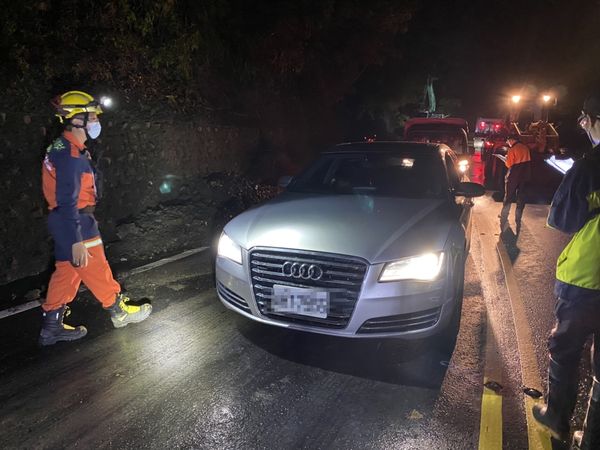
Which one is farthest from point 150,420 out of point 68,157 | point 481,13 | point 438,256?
point 481,13

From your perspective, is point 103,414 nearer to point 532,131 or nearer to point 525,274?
point 525,274

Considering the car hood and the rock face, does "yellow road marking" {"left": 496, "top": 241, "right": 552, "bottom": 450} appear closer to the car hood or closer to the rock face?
the car hood

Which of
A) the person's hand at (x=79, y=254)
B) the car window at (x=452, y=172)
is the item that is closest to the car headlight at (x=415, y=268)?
the car window at (x=452, y=172)

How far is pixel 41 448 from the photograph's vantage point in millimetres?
2545

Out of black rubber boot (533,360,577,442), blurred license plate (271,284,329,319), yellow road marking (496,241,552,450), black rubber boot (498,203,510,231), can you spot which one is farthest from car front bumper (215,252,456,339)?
black rubber boot (498,203,510,231)

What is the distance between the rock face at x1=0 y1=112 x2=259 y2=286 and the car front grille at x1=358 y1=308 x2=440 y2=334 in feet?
8.30

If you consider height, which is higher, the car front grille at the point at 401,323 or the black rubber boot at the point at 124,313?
the car front grille at the point at 401,323

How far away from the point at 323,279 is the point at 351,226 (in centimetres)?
58

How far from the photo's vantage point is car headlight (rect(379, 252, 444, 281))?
3170mm

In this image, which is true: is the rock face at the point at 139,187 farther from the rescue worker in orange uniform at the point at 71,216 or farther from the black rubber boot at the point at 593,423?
the black rubber boot at the point at 593,423

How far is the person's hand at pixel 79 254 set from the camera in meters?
3.45

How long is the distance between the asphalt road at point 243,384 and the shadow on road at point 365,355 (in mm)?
13

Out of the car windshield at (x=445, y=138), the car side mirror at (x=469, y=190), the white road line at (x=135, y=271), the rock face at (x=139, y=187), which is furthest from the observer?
the car windshield at (x=445, y=138)

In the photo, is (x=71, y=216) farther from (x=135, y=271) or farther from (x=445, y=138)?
(x=445, y=138)
